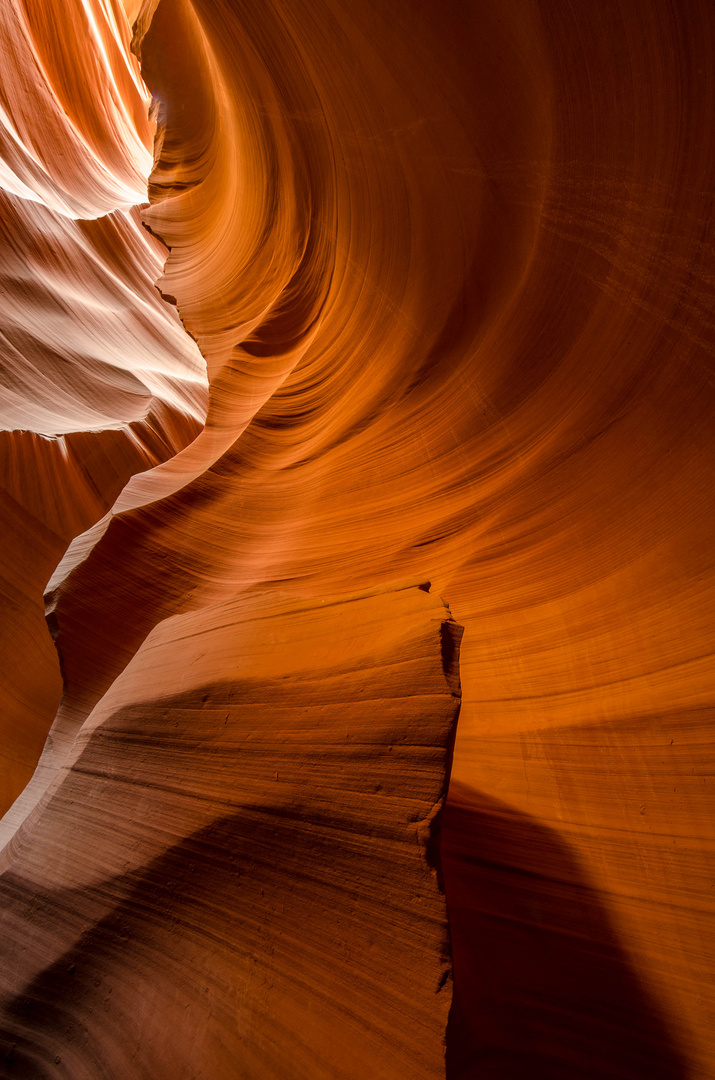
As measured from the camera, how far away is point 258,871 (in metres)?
0.90

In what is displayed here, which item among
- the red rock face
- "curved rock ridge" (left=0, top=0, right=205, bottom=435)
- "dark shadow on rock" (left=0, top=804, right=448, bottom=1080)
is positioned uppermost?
"curved rock ridge" (left=0, top=0, right=205, bottom=435)

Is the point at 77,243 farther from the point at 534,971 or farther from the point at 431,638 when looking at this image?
the point at 534,971

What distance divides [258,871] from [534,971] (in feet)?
1.26

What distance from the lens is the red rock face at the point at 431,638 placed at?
0.82 metres

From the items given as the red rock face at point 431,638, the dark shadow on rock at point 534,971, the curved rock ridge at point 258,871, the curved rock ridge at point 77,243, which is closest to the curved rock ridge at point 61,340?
the curved rock ridge at point 77,243

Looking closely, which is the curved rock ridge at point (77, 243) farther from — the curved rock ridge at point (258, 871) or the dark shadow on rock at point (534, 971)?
the dark shadow on rock at point (534, 971)

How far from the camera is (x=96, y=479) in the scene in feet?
8.85

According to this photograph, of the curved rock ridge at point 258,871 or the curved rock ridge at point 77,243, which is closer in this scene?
the curved rock ridge at point 258,871

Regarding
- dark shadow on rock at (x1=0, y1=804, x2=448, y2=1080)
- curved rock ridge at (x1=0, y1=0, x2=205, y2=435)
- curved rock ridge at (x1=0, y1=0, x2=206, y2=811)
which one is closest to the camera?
dark shadow on rock at (x1=0, y1=804, x2=448, y2=1080)

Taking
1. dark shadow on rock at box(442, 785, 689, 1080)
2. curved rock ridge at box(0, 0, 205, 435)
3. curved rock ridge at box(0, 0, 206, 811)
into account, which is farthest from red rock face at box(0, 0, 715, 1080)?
curved rock ridge at box(0, 0, 205, 435)

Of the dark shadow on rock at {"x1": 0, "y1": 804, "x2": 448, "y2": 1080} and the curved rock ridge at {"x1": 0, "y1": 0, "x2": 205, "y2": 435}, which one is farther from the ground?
the curved rock ridge at {"x1": 0, "y1": 0, "x2": 205, "y2": 435}

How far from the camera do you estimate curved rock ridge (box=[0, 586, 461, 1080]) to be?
778 mm

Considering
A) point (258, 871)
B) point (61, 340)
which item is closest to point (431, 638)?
point (258, 871)

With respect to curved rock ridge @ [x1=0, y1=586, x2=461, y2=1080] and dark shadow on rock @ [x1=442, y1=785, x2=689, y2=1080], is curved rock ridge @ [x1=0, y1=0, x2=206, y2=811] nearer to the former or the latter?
curved rock ridge @ [x1=0, y1=586, x2=461, y2=1080]
